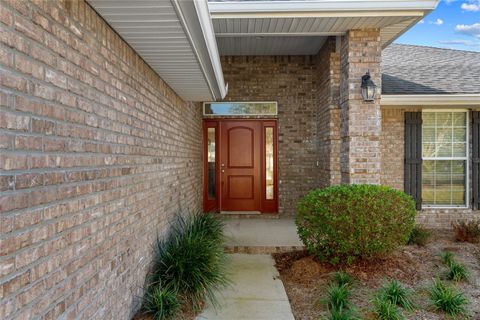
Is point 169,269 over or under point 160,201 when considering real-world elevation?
under

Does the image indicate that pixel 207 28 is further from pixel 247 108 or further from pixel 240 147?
pixel 240 147

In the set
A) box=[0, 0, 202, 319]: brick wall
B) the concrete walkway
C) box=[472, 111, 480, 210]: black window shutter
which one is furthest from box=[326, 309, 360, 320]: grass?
box=[472, 111, 480, 210]: black window shutter

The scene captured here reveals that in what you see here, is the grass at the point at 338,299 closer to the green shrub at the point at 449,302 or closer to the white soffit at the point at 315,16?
the green shrub at the point at 449,302

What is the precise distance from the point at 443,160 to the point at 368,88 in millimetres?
3062

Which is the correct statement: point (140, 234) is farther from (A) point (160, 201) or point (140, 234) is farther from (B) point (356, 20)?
(B) point (356, 20)

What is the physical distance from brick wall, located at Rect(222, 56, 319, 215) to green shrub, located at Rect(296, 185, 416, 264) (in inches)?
130

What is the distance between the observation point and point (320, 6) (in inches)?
191

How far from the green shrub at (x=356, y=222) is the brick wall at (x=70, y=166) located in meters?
2.16

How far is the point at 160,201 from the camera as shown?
13.5ft

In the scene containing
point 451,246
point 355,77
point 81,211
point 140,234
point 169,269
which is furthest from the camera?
point 451,246

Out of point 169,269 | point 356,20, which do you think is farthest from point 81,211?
point 356,20

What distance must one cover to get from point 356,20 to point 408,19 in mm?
695

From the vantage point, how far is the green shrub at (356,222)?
4371 millimetres

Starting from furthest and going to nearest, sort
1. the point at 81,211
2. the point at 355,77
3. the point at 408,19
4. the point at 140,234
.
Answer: the point at 355,77
the point at 408,19
the point at 140,234
the point at 81,211
